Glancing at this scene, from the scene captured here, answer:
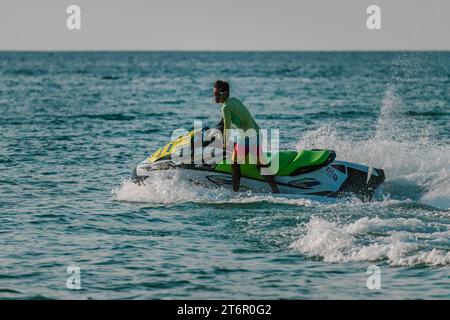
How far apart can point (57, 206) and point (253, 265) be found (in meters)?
5.10

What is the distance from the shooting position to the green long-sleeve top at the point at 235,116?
44.0 feet

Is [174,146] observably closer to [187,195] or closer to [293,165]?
[187,195]

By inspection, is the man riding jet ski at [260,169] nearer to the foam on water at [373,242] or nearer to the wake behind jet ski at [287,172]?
the wake behind jet ski at [287,172]

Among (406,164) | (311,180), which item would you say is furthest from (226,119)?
(406,164)

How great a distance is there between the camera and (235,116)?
13.6 metres

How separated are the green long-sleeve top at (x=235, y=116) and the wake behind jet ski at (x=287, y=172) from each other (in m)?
0.68

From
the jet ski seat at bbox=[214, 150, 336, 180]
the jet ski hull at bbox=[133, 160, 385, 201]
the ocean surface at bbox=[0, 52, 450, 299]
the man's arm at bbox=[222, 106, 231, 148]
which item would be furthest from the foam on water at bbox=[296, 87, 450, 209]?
the man's arm at bbox=[222, 106, 231, 148]

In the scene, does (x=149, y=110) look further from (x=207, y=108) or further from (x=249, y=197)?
(x=249, y=197)

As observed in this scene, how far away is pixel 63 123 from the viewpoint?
103 feet

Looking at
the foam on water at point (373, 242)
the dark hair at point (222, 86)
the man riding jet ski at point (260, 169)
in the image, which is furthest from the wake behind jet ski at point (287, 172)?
the foam on water at point (373, 242)

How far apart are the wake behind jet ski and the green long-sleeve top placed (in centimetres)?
68

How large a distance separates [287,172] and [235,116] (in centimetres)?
140

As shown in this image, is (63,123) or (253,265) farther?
(63,123)

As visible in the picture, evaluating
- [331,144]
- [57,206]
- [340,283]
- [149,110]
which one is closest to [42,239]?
[57,206]
